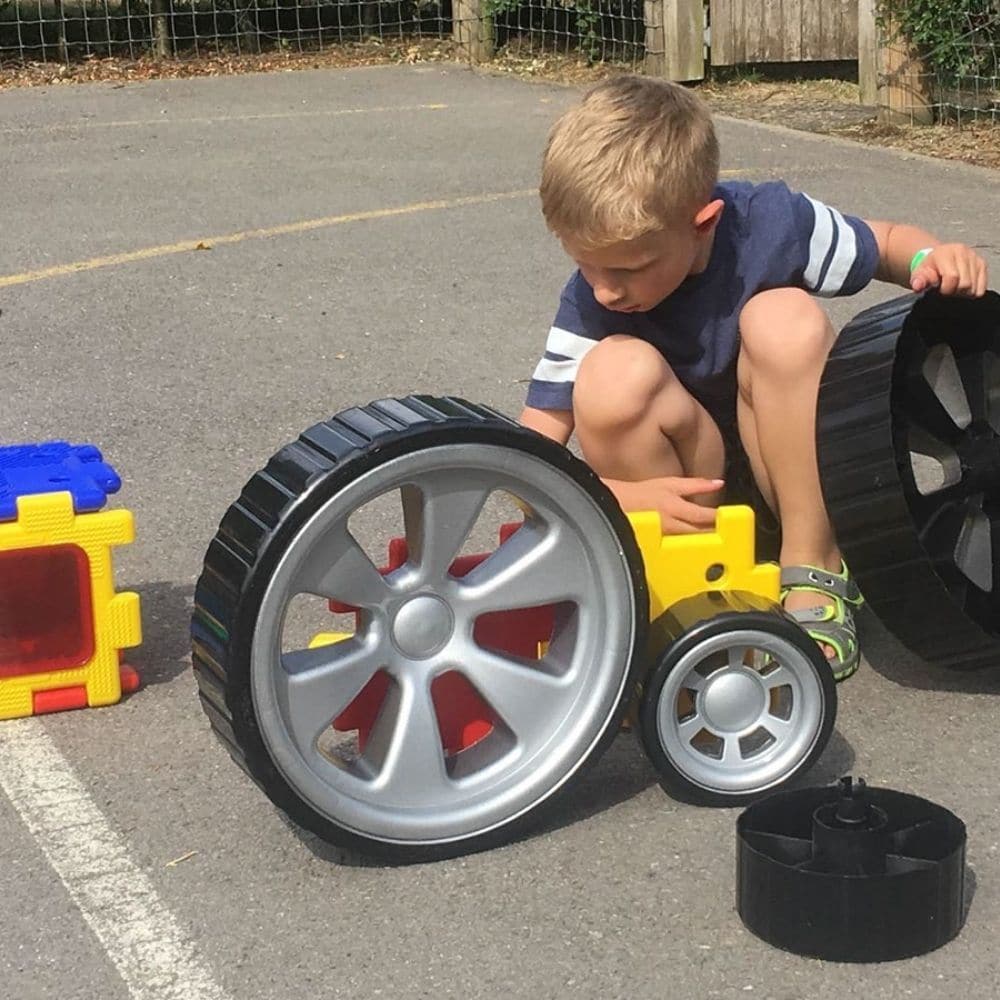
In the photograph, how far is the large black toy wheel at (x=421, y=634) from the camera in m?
2.58

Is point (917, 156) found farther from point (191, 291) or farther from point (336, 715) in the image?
point (336, 715)

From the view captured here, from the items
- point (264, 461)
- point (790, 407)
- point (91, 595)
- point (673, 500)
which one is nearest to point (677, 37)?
point (264, 461)

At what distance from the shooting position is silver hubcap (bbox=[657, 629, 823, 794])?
2.89 metres

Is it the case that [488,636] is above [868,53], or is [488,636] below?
below

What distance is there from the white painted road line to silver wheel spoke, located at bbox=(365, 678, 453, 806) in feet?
1.20

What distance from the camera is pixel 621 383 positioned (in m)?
3.26

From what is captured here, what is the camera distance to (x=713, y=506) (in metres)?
3.50

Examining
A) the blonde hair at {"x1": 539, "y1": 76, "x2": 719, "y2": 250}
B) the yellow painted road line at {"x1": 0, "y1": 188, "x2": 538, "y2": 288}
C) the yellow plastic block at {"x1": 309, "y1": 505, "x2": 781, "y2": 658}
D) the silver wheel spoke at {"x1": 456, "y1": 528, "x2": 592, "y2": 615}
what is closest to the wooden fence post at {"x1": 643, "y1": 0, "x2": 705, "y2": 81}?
the yellow painted road line at {"x1": 0, "y1": 188, "x2": 538, "y2": 288}

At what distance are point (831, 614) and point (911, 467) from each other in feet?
1.04

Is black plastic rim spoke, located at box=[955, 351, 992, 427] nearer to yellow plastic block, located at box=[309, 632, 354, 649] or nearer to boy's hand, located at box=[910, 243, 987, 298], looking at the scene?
boy's hand, located at box=[910, 243, 987, 298]

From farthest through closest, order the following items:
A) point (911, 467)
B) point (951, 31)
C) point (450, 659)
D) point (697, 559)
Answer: point (951, 31) < point (911, 467) < point (697, 559) < point (450, 659)

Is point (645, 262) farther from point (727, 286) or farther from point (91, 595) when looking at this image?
point (91, 595)

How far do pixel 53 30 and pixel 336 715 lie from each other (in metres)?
10.9

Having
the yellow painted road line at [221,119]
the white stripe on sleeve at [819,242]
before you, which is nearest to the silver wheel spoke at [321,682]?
the white stripe on sleeve at [819,242]
